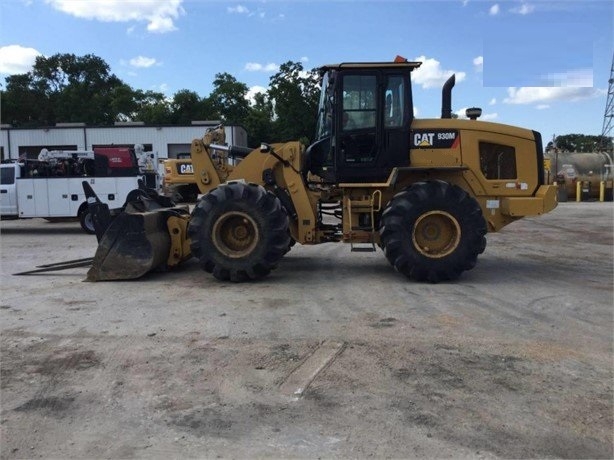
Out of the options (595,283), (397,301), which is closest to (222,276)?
(397,301)

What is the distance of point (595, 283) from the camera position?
8305 millimetres

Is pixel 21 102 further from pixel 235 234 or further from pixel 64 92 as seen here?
pixel 235 234

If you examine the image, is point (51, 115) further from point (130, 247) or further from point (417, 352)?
point (417, 352)

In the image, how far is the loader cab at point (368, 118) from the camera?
8.34 meters

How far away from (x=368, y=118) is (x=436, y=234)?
2037mm

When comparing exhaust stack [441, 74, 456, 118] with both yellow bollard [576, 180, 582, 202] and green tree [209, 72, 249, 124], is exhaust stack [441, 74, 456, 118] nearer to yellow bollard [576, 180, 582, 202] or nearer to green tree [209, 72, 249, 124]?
yellow bollard [576, 180, 582, 202]

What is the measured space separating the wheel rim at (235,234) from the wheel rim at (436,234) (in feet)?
7.81

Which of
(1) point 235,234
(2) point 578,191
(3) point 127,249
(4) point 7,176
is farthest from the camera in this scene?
(2) point 578,191

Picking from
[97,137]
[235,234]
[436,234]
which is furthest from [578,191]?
[97,137]

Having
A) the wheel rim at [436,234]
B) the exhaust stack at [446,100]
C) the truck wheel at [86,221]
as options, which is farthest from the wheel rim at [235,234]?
the truck wheel at [86,221]

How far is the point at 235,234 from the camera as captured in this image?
8383mm

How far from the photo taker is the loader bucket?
319 inches

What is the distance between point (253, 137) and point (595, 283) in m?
54.3

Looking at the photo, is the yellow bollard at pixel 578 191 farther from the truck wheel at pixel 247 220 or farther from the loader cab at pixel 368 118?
the truck wheel at pixel 247 220
